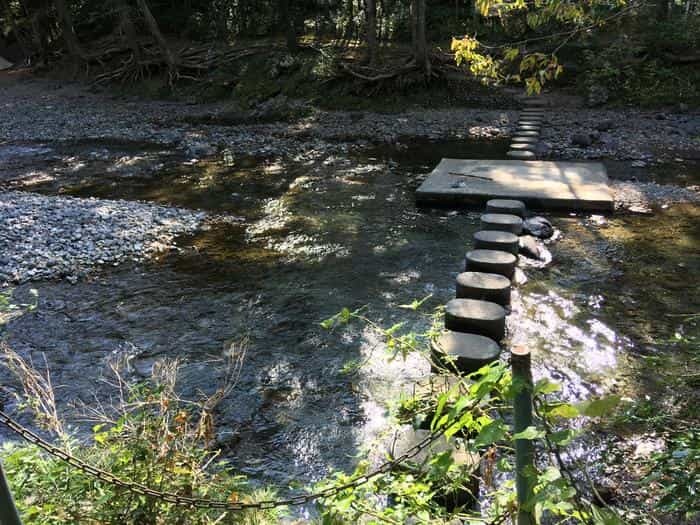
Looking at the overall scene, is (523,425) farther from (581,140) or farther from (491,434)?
(581,140)

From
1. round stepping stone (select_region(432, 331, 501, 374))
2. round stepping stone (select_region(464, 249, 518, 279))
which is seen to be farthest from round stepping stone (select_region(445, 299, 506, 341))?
round stepping stone (select_region(464, 249, 518, 279))

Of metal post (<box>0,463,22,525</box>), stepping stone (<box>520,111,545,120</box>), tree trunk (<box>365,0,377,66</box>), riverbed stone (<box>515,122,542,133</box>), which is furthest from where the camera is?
tree trunk (<box>365,0,377,66</box>)

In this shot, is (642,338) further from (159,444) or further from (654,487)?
(159,444)

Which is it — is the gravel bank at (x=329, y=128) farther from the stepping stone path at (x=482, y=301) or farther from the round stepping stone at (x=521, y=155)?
the stepping stone path at (x=482, y=301)

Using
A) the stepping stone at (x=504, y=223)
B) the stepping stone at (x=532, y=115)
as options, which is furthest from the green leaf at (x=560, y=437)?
the stepping stone at (x=532, y=115)

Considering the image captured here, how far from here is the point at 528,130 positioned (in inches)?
492

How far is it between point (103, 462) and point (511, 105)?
14559 millimetres

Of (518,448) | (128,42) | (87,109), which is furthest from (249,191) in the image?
(128,42)

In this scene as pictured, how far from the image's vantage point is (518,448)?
165 centimetres

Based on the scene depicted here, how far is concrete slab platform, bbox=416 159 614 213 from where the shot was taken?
818 centimetres

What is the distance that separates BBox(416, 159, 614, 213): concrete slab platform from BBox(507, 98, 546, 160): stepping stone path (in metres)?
0.73

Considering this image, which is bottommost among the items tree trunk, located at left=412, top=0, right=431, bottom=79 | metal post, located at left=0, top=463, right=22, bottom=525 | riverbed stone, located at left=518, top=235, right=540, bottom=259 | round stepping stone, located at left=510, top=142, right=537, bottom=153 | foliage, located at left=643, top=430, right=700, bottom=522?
→ riverbed stone, located at left=518, top=235, right=540, bottom=259

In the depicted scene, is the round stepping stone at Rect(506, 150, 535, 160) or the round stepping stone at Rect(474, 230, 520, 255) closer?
the round stepping stone at Rect(474, 230, 520, 255)

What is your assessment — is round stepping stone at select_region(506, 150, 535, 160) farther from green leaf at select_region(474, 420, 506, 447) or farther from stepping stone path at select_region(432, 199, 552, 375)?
green leaf at select_region(474, 420, 506, 447)
